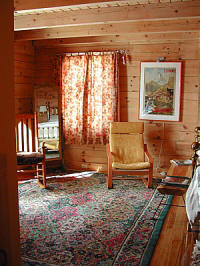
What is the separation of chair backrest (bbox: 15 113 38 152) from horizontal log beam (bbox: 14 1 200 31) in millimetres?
1624

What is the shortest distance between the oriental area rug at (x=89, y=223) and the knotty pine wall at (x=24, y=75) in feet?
5.02

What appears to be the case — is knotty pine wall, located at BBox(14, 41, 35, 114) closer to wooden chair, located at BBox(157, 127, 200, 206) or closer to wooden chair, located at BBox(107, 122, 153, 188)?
wooden chair, located at BBox(107, 122, 153, 188)

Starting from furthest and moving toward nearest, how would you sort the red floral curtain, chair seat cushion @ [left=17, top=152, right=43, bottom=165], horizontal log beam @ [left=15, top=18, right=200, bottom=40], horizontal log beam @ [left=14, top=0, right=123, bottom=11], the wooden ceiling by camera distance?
the red floral curtain → chair seat cushion @ [left=17, top=152, right=43, bottom=165] → horizontal log beam @ [left=15, top=18, right=200, bottom=40] → the wooden ceiling → horizontal log beam @ [left=14, top=0, right=123, bottom=11]

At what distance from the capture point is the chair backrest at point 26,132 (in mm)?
4968

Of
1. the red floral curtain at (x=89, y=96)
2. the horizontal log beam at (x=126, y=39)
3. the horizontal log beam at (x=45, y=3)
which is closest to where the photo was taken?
the horizontal log beam at (x=45, y=3)

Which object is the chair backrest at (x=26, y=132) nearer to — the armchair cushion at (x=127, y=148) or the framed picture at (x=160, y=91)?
the armchair cushion at (x=127, y=148)

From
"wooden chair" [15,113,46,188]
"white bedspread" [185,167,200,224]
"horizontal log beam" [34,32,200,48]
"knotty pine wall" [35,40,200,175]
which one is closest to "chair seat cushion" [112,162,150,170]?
"knotty pine wall" [35,40,200,175]

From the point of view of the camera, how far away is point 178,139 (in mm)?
4906

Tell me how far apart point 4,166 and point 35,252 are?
1.50 m

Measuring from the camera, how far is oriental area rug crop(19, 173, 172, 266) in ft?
8.19

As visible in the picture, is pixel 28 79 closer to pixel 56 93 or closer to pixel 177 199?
pixel 56 93

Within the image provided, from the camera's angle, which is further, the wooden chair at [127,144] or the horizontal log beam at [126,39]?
the wooden chair at [127,144]

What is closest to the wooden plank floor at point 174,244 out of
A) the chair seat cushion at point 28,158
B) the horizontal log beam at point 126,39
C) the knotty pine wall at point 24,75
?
the chair seat cushion at point 28,158

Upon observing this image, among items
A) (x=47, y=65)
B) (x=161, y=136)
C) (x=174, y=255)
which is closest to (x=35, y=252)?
(x=174, y=255)
